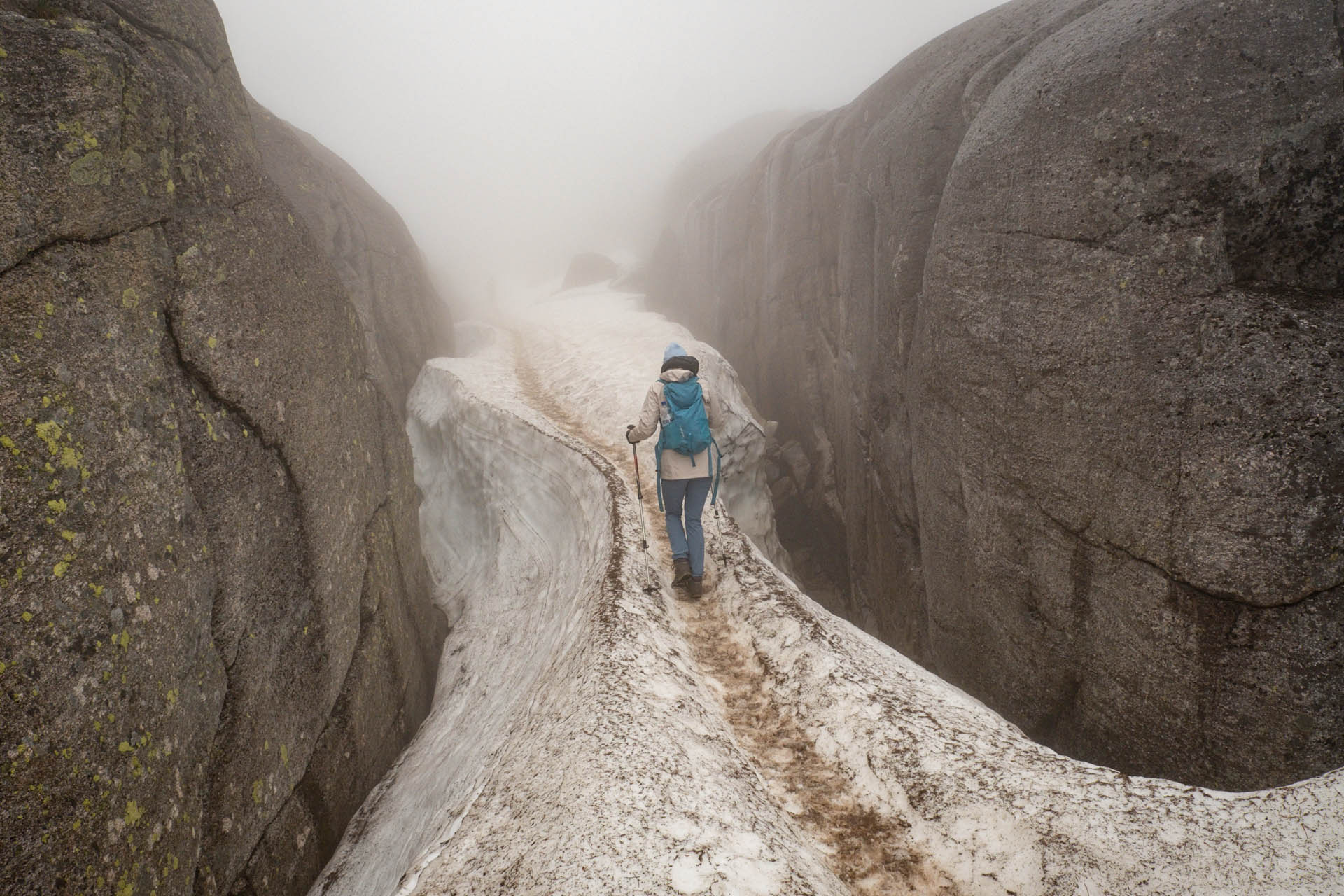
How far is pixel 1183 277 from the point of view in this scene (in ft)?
23.5

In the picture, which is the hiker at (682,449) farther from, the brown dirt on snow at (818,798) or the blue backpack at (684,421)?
the brown dirt on snow at (818,798)

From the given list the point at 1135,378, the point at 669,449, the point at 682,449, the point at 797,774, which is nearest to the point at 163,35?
the point at 669,449

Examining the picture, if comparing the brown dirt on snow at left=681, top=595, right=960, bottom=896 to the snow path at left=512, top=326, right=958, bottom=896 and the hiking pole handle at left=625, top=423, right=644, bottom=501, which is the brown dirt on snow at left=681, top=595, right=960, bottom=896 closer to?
the snow path at left=512, top=326, right=958, bottom=896

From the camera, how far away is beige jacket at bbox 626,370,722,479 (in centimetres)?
816

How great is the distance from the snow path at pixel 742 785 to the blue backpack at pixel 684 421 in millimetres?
1673

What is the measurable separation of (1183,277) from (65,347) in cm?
1038

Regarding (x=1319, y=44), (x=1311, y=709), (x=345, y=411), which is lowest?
(x=1311, y=709)

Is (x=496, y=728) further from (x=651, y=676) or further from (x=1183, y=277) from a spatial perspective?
(x=1183, y=277)

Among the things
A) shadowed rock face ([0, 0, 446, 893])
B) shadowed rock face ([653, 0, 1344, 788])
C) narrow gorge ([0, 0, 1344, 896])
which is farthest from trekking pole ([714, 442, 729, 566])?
shadowed rock face ([0, 0, 446, 893])

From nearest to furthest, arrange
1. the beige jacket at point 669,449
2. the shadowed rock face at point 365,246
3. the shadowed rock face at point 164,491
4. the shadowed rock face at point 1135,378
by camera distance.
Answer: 1. the shadowed rock face at point 164,491
2. the shadowed rock face at point 1135,378
3. the beige jacket at point 669,449
4. the shadowed rock face at point 365,246

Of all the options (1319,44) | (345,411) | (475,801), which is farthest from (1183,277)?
(345,411)

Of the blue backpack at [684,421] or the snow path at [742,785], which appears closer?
the snow path at [742,785]

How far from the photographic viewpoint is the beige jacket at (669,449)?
26.8ft

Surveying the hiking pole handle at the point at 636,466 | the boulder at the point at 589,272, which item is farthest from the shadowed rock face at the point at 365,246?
the boulder at the point at 589,272
